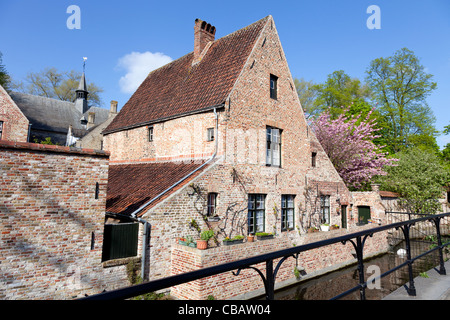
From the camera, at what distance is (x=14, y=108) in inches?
913

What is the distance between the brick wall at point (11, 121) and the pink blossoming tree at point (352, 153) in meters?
24.4

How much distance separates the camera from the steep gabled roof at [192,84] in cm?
1309

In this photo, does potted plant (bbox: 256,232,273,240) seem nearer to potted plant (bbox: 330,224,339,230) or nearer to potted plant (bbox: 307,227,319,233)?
potted plant (bbox: 307,227,319,233)

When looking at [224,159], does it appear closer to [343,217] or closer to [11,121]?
[343,217]

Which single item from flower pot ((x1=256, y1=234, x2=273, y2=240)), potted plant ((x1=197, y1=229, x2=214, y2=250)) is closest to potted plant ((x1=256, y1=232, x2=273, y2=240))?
flower pot ((x1=256, y1=234, x2=273, y2=240))

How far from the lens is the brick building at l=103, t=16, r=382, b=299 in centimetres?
1013

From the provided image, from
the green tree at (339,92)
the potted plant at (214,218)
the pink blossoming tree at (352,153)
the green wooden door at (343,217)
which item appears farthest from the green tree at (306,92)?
the potted plant at (214,218)

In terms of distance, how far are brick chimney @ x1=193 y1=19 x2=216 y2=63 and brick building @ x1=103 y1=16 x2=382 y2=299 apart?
0.20ft

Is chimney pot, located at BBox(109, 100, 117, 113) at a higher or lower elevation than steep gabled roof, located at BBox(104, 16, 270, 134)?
higher

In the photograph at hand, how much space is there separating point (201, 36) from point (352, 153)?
14.3 metres

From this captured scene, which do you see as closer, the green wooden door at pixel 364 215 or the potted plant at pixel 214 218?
the potted plant at pixel 214 218

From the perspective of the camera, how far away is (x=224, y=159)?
11.5m

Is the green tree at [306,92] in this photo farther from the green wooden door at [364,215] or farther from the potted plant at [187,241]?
the potted plant at [187,241]
